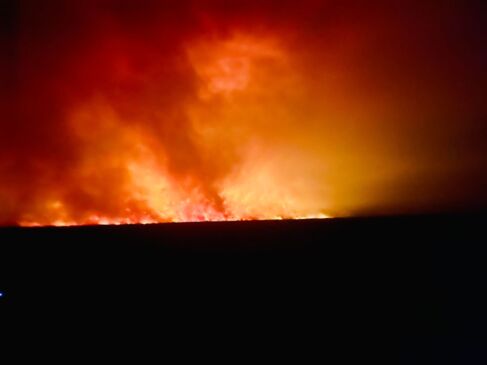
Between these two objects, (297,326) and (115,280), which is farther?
(115,280)

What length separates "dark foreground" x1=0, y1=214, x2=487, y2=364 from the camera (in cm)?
289

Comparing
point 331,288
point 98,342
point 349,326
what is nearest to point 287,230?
point 331,288

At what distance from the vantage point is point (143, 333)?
3.08m

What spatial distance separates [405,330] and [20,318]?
2.74 metres

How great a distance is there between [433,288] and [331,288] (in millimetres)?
674

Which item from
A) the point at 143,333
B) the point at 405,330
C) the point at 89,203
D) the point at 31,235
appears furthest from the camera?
the point at 89,203

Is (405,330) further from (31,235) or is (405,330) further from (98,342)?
(31,235)

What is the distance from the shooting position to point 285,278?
3.08 meters

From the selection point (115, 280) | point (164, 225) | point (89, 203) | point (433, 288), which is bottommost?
point (433, 288)

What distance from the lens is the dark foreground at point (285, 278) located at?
9.50 ft

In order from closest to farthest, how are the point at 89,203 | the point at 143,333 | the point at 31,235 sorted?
the point at 143,333 → the point at 31,235 → the point at 89,203

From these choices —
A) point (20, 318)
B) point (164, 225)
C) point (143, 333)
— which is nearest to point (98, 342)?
point (143, 333)

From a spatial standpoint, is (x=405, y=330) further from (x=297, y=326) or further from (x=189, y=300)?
(x=189, y=300)

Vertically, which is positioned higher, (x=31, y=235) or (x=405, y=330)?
(x=31, y=235)
